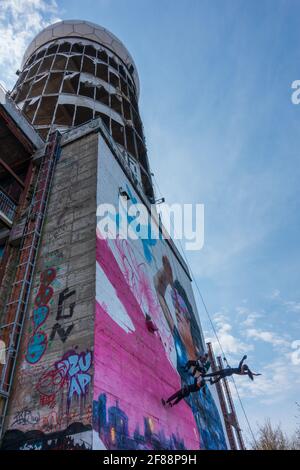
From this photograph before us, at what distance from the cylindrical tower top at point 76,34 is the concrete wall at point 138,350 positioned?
66.4 feet

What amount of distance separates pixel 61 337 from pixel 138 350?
306 cm

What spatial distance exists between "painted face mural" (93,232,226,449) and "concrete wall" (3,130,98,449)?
0.38 metres

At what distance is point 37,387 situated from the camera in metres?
9.68

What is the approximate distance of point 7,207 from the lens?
610 inches

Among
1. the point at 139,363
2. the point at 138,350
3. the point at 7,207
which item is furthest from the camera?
the point at 7,207

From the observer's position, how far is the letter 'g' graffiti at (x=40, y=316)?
10437 mm

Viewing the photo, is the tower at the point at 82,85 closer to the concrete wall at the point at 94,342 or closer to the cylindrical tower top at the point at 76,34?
the cylindrical tower top at the point at 76,34

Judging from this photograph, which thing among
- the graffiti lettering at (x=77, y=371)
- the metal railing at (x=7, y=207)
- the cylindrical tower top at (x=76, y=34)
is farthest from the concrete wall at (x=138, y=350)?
the cylindrical tower top at (x=76, y=34)

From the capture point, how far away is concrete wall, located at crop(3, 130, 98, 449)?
8.69 meters

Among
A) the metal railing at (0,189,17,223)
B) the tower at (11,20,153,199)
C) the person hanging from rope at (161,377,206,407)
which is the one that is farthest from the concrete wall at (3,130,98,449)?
the tower at (11,20,153,199)

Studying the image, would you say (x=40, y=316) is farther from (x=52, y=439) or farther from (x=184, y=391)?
(x=184, y=391)

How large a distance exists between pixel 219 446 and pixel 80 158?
55.2 ft

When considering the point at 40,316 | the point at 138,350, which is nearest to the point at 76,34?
the point at 40,316
